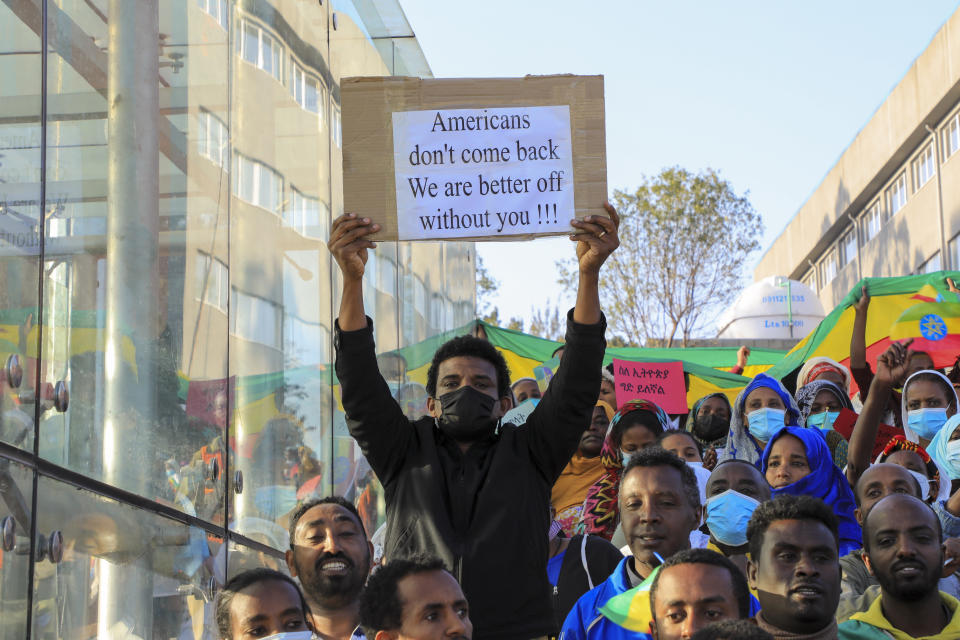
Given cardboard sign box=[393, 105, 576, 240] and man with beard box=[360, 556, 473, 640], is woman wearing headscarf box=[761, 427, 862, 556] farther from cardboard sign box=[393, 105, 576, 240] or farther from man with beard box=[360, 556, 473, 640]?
man with beard box=[360, 556, 473, 640]

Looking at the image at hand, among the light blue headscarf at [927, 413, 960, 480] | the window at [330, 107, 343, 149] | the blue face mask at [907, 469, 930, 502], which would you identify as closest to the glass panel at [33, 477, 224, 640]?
the window at [330, 107, 343, 149]

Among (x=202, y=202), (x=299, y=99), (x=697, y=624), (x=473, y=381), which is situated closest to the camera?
(x=697, y=624)

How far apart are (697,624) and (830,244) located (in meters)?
38.8

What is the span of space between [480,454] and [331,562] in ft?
2.60

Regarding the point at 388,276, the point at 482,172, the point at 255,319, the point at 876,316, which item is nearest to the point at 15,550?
the point at 482,172

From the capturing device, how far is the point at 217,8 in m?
5.38

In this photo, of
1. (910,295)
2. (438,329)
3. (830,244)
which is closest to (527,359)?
(438,329)

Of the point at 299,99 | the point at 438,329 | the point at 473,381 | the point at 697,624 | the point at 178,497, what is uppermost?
the point at 299,99

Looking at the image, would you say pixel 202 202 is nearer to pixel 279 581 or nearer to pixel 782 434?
pixel 279 581

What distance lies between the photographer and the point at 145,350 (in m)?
4.50

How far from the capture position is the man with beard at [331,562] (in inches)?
163

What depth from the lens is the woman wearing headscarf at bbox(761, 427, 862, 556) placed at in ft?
18.5

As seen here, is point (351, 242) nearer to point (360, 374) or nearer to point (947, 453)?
point (360, 374)

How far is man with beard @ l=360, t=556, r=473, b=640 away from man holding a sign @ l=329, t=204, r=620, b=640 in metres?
0.10
